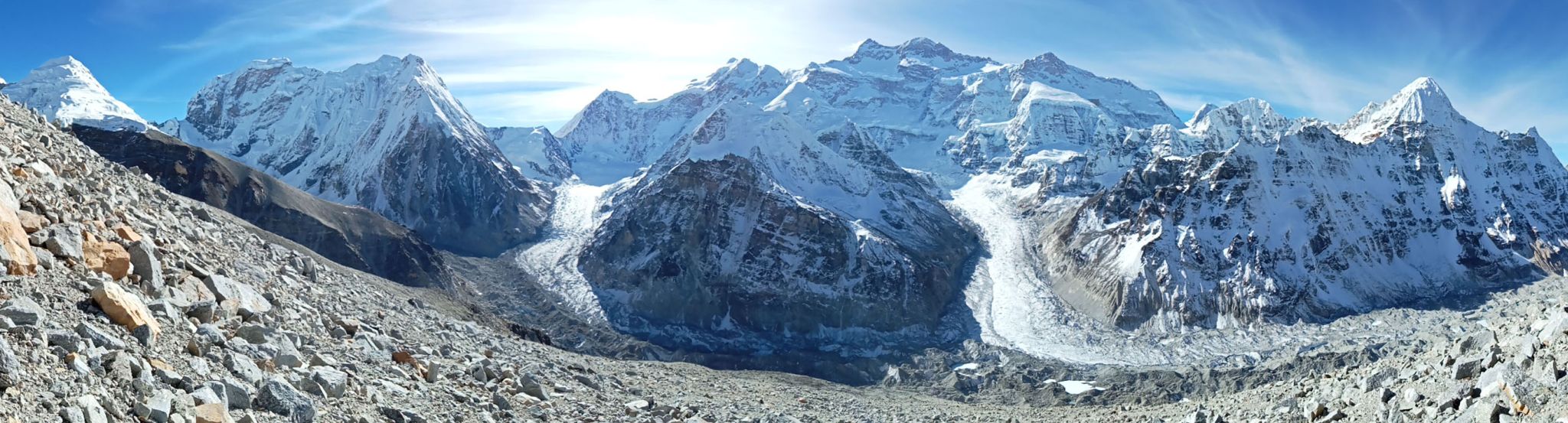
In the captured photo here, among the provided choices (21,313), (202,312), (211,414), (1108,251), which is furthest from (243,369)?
(1108,251)

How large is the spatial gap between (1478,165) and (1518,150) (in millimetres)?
12762

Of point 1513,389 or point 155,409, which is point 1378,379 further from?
point 155,409

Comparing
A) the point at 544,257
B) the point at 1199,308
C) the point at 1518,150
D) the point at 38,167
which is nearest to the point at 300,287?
the point at 38,167

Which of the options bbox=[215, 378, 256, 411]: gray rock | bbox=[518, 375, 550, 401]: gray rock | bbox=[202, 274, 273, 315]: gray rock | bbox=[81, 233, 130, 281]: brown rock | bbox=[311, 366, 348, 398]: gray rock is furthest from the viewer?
bbox=[518, 375, 550, 401]: gray rock

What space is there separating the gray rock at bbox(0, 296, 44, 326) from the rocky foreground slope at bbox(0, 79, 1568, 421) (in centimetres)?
2

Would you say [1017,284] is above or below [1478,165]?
below

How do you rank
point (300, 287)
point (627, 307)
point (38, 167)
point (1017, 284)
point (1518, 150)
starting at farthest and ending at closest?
point (1518, 150) < point (1017, 284) < point (627, 307) < point (300, 287) < point (38, 167)

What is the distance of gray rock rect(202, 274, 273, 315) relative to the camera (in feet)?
75.8

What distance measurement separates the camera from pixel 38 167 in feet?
74.5

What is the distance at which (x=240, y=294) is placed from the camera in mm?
24203

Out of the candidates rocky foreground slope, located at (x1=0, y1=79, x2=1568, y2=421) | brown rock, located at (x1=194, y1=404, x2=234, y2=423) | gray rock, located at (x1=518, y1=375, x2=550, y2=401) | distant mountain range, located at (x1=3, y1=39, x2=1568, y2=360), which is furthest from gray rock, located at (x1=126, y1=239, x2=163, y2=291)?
distant mountain range, located at (x1=3, y1=39, x2=1568, y2=360)

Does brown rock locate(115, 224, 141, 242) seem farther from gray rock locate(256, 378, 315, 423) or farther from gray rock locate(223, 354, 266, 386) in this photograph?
gray rock locate(256, 378, 315, 423)

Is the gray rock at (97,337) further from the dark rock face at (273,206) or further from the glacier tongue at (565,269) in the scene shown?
the glacier tongue at (565,269)

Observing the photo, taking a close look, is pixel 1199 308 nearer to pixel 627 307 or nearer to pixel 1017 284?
pixel 1017 284
